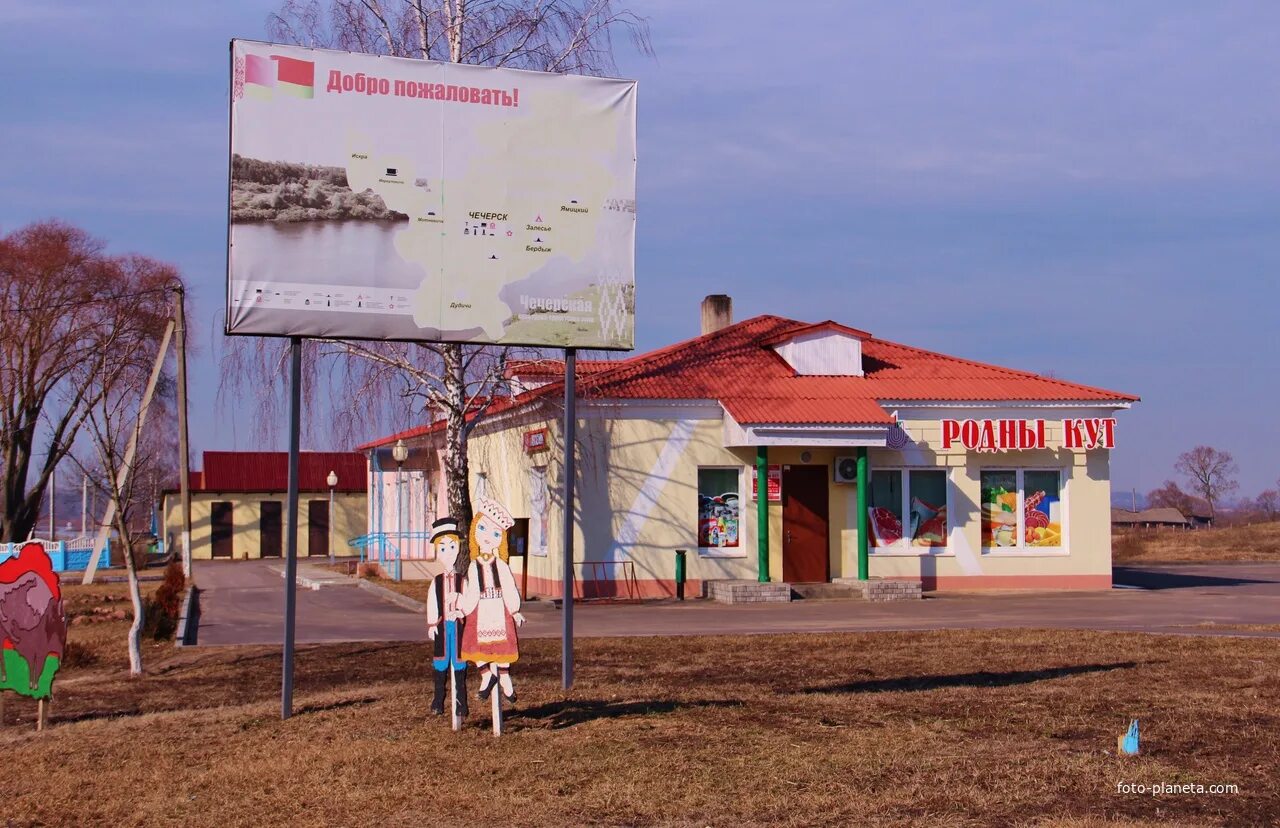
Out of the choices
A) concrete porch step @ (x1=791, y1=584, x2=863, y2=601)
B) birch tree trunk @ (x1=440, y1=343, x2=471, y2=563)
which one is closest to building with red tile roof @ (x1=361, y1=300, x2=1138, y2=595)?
concrete porch step @ (x1=791, y1=584, x2=863, y2=601)

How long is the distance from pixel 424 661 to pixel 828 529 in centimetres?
1198

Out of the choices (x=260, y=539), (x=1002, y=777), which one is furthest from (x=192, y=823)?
(x=260, y=539)

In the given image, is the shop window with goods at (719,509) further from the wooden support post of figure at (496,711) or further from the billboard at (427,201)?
the wooden support post of figure at (496,711)

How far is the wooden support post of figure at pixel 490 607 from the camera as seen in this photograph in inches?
379

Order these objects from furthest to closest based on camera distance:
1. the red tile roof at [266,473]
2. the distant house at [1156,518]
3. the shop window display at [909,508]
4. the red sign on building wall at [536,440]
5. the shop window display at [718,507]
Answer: the distant house at [1156,518], the red tile roof at [266,473], the shop window display at [909,508], the shop window display at [718,507], the red sign on building wall at [536,440]

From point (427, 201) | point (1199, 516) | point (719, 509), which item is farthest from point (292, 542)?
point (1199, 516)

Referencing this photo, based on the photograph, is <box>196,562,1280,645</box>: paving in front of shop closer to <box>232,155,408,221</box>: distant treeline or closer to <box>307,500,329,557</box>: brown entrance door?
<box>232,155,408,221</box>: distant treeline

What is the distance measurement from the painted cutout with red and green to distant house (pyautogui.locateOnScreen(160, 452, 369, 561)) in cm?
4209

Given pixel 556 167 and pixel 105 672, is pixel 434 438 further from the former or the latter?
pixel 556 167

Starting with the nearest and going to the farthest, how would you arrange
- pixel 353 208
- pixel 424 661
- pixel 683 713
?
pixel 683 713
pixel 353 208
pixel 424 661

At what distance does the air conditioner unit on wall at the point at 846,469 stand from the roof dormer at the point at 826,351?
2323 millimetres

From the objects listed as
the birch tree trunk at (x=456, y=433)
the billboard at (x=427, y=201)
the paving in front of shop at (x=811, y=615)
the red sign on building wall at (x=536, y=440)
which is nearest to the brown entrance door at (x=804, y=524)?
the paving in front of shop at (x=811, y=615)

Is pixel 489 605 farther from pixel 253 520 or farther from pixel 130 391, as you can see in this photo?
pixel 253 520

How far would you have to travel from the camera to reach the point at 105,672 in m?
16.5
